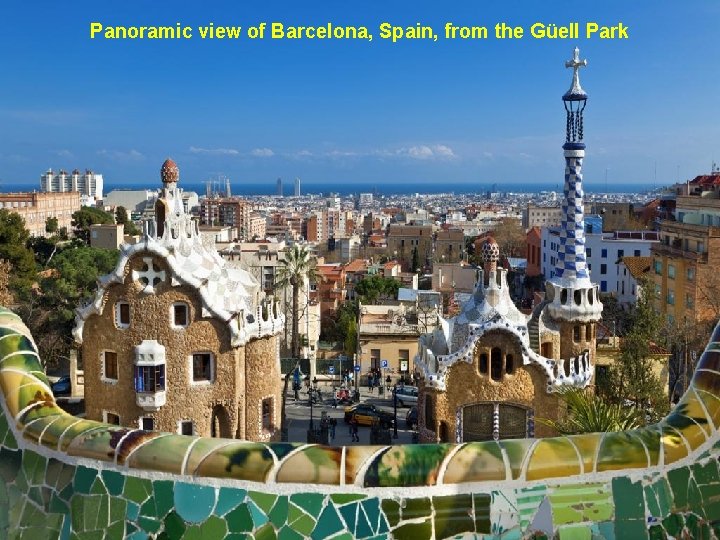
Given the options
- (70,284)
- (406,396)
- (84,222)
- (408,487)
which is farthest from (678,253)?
(84,222)

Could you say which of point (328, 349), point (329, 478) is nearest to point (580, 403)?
point (329, 478)

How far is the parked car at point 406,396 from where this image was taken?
1319 inches

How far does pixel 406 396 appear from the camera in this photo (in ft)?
110

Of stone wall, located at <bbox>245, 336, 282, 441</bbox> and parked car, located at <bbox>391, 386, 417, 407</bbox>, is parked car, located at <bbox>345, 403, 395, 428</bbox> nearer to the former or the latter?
parked car, located at <bbox>391, 386, 417, 407</bbox>

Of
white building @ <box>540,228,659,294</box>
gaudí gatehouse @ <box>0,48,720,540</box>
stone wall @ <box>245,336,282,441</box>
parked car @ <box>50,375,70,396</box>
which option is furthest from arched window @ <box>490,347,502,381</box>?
white building @ <box>540,228,659,294</box>

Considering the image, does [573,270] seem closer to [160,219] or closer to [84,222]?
[160,219]

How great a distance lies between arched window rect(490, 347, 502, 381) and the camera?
2323 cm

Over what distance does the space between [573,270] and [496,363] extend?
4.36 metres

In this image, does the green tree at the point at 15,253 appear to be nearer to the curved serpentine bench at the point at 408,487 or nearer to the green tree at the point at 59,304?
the green tree at the point at 59,304

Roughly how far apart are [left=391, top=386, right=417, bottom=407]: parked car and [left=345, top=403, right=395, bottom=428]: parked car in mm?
2496

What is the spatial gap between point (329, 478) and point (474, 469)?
1.04 meters

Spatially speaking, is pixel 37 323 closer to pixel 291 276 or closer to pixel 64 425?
pixel 291 276

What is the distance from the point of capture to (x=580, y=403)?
45.9 ft

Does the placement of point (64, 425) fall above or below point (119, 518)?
above
